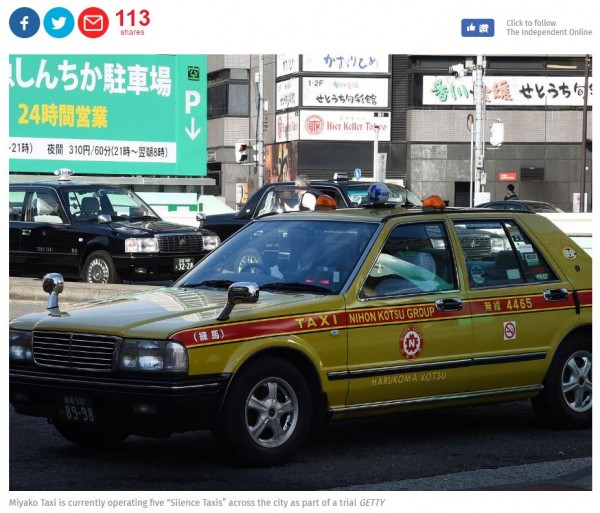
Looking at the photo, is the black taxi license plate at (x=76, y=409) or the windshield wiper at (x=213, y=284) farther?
the windshield wiper at (x=213, y=284)

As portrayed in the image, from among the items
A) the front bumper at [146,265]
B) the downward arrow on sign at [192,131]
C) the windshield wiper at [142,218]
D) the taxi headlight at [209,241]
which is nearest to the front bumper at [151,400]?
the front bumper at [146,265]

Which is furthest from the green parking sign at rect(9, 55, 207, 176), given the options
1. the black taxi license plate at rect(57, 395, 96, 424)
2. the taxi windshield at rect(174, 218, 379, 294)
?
the black taxi license plate at rect(57, 395, 96, 424)

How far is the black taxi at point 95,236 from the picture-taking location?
60.4 feet

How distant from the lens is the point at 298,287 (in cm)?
760

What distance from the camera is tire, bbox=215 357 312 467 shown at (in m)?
6.80

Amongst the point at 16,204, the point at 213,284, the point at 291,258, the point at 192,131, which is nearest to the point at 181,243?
the point at 16,204

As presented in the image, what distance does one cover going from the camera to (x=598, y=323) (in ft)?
20.6

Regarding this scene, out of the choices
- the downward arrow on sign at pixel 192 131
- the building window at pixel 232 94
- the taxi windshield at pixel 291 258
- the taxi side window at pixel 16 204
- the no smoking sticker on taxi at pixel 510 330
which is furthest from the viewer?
the building window at pixel 232 94
